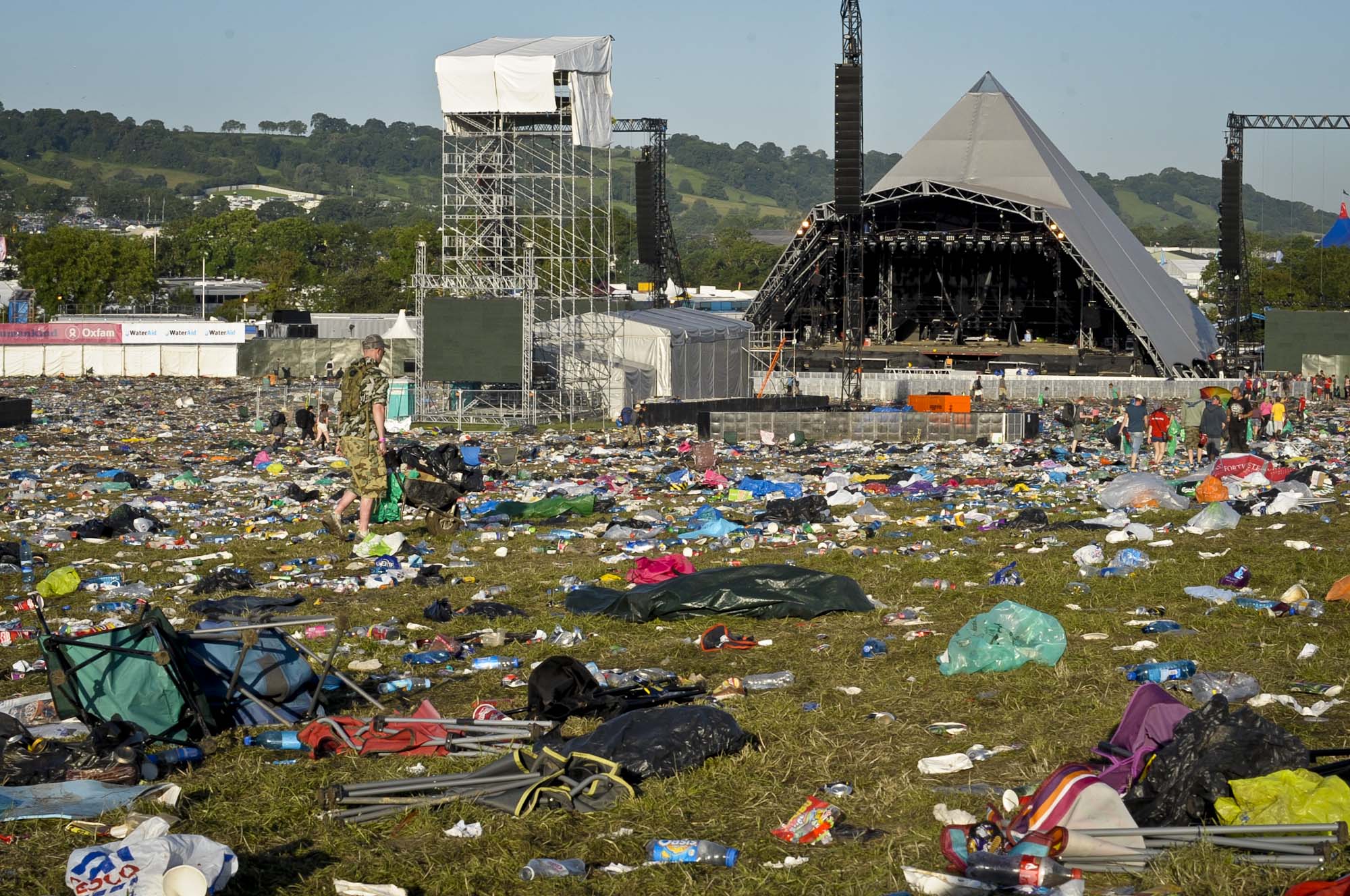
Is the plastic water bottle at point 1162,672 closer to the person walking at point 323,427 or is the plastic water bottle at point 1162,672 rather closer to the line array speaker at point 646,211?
the person walking at point 323,427

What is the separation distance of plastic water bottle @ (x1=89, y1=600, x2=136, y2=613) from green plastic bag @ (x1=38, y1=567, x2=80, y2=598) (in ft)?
1.60

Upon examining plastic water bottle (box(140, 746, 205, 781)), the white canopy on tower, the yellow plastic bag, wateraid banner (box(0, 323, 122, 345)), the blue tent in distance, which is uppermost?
the blue tent in distance

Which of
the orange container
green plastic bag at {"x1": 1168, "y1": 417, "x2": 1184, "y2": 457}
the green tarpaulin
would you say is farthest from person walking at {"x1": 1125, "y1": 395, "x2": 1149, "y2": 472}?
the green tarpaulin

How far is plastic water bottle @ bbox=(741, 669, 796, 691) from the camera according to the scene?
660 cm

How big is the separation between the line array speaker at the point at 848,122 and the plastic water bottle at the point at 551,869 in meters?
27.9

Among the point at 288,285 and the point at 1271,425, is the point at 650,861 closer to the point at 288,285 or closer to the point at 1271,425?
the point at 1271,425

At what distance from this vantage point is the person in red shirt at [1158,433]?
18.9 m

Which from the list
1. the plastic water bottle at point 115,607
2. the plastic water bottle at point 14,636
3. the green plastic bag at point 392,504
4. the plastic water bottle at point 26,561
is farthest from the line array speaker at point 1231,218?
the plastic water bottle at point 14,636

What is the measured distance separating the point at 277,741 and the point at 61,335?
4789cm

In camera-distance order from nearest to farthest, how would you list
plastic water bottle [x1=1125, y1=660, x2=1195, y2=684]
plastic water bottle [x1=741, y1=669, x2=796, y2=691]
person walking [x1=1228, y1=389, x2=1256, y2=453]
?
plastic water bottle [x1=1125, y1=660, x2=1195, y2=684]
plastic water bottle [x1=741, y1=669, x2=796, y2=691]
person walking [x1=1228, y1=389, x2=1256, y2=453]

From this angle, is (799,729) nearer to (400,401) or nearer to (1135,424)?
(1135,424)

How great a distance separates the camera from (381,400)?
10586 mm

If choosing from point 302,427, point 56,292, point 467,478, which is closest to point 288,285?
point 56,292

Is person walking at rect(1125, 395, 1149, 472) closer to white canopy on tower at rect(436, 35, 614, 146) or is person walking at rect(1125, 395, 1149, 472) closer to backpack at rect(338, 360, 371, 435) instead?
backpack at rect(338, 360, 371, 435)
